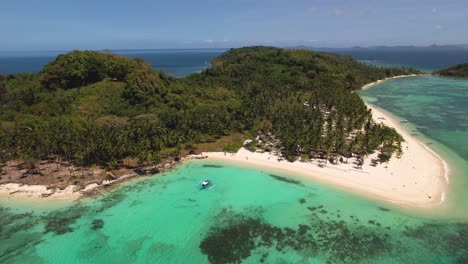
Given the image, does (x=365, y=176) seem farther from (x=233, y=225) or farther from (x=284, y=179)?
(x=233, y=225)

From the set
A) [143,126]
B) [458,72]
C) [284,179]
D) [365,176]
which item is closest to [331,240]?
[284,179]

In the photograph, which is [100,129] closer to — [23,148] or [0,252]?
[23,148]

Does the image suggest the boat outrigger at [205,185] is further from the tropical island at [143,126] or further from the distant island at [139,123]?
the tropical island at [143,126]

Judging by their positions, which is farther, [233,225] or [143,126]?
[143,126]

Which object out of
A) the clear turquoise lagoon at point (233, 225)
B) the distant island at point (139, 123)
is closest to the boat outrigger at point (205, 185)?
the clear turquoise lagoon at point (233, 225)

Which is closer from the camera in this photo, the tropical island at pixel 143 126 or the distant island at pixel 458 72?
the tropical island at pixel 143 126

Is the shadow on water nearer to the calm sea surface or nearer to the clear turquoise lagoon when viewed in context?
the clear turquoise lagoon
